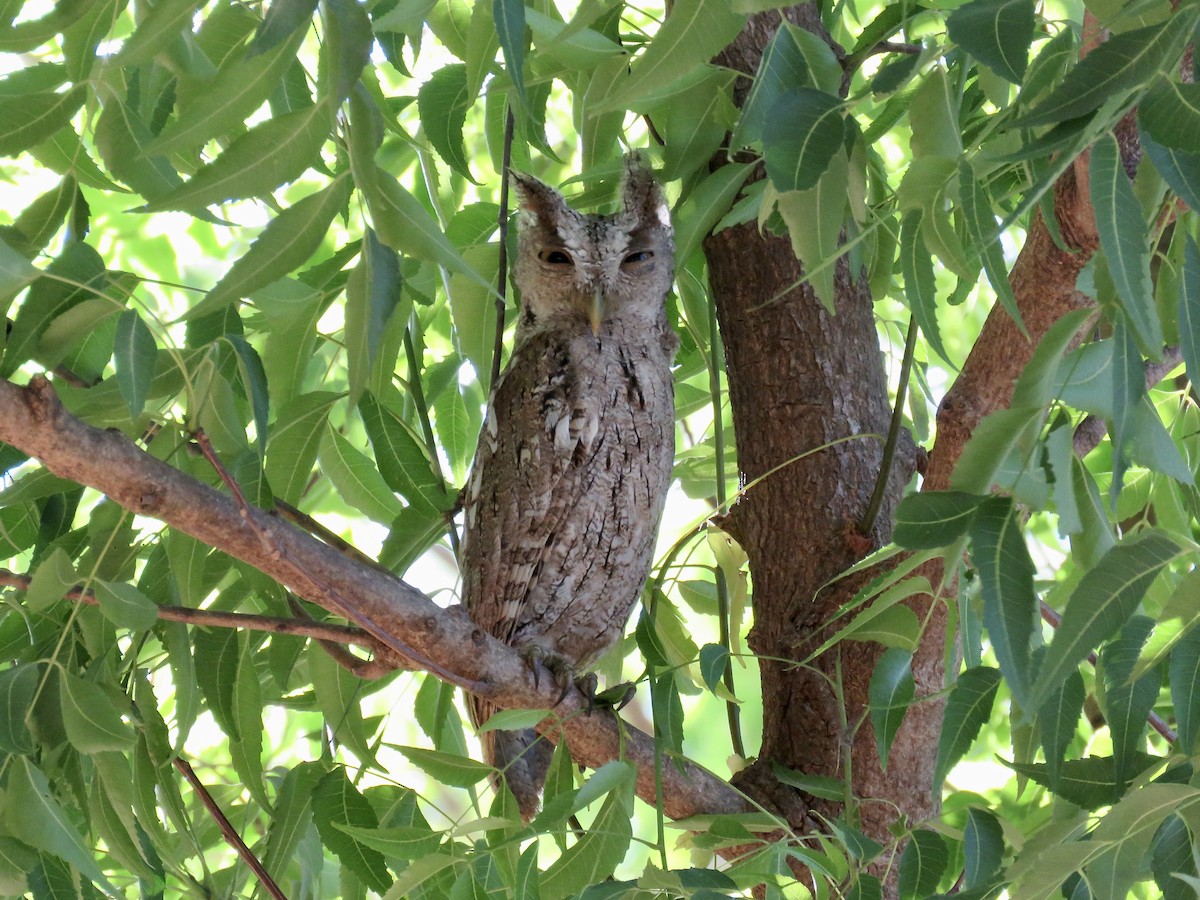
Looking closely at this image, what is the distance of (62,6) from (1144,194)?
2.62 ft

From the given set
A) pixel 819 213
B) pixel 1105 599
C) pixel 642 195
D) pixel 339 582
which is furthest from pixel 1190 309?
pixel 642 195

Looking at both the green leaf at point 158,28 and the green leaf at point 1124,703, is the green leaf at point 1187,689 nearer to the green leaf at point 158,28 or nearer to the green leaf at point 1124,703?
the green leaf at point 1124,703

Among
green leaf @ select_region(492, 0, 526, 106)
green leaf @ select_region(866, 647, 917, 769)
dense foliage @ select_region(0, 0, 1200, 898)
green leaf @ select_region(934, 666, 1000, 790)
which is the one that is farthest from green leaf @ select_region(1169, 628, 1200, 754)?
green leaf @ select_region(492, 0, 526, 106)

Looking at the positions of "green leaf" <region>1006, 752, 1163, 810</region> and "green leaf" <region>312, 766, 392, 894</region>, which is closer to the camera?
"green leaf" <region>1006, 752, 1163, 810</region>

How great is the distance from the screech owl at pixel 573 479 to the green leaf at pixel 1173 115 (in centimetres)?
111

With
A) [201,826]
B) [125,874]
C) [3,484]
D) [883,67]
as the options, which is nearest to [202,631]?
[3,484]

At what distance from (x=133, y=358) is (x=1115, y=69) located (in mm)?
680

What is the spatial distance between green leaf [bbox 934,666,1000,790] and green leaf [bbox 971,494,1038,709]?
4.7 inches

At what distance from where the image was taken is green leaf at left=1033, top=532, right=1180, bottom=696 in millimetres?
687

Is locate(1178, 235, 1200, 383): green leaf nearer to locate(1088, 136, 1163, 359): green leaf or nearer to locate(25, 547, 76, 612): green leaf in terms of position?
locate(1088, 136, 1163, 359): green leaf

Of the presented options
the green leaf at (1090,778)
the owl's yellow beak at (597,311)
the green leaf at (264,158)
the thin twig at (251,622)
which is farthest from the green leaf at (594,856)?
the owl's yellow beak at (597,311)

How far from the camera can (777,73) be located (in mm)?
963

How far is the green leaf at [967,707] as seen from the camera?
845 mm

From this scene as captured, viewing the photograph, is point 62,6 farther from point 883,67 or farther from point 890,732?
point 890,732
